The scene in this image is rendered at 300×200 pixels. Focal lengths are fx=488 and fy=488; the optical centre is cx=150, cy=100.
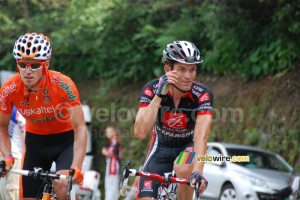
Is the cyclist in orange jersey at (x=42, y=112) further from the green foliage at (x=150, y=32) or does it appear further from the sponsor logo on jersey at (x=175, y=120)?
the green foliage at (x=150, y=32)

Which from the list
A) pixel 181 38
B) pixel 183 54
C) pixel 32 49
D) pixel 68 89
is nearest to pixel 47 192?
pixel 68 89

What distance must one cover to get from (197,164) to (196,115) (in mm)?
752

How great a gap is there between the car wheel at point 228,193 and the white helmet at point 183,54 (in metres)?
6.40

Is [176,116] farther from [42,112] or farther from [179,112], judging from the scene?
[42,112]

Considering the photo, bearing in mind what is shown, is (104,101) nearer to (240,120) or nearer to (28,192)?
(240,120)

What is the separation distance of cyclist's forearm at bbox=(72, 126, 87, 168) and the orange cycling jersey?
19 centimetres

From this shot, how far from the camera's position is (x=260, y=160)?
11375 mm

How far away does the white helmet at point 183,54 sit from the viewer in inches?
189

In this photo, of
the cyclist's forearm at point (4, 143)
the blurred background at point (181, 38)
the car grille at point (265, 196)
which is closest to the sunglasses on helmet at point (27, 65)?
the cyclist's forearm at point (4, 143)

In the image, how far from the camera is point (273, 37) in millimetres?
14711

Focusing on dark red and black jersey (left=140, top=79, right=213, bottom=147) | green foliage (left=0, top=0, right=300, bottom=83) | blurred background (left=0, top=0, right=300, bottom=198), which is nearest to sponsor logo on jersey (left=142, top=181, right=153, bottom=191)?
dark red and black jersey (left=140, top=79, right=213, bottom=147)

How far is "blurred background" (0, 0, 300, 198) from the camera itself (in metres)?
14.2

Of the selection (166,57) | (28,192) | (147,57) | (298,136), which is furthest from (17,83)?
(147,57)

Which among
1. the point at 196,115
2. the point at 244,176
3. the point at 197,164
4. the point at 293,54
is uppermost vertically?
the point at 293,54
